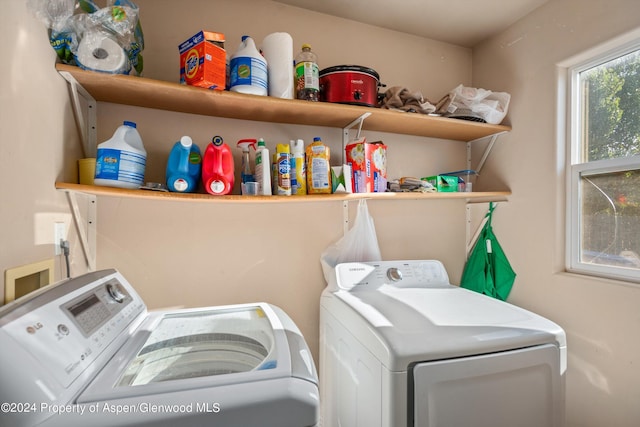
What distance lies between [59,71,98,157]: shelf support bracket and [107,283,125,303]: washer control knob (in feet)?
2.37

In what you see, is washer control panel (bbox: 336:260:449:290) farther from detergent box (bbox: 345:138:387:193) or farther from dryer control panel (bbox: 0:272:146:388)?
dryer control panel (bbox: 0:272:146:388)

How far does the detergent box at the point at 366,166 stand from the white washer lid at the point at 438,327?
0.59 m

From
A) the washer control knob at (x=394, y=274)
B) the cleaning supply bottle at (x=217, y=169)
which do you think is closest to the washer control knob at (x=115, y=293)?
the cleaning supply bottle at (x=217, y=169)

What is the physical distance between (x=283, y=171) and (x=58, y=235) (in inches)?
36.7

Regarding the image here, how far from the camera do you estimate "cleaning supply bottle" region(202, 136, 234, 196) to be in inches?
55.6

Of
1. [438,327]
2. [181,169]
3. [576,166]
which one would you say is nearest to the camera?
[438,327]

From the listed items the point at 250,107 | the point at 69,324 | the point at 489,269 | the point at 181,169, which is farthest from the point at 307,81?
the point at 489,269

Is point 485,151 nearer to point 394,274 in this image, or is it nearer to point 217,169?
point 394,274

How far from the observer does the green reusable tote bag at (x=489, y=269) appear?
84.6 inches

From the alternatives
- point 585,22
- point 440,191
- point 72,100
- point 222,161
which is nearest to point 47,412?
point 222,161

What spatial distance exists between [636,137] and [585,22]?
687mm

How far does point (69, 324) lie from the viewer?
0.79 metres

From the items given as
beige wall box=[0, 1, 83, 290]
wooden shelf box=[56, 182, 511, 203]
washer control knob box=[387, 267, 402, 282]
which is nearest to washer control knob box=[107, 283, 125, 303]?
beige wall box=[0, 1, 83, 290]

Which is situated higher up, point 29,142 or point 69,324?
point 29,142
